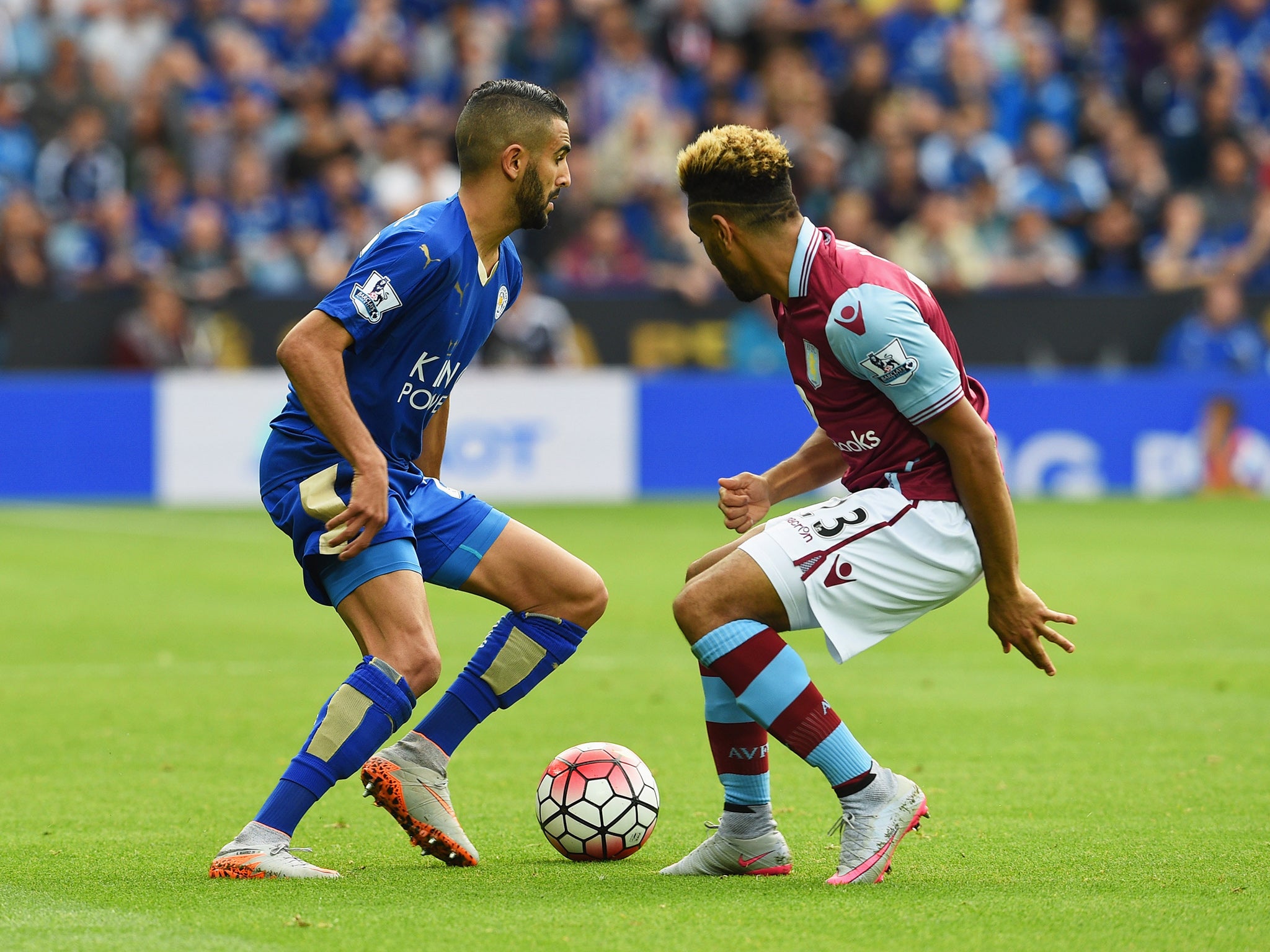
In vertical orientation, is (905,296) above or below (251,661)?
above

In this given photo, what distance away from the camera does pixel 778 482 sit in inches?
205

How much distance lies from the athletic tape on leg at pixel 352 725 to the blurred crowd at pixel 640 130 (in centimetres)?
1242

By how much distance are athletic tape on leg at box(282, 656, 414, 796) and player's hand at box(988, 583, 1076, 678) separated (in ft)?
5.14

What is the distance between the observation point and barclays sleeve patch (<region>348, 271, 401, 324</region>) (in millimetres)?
4715

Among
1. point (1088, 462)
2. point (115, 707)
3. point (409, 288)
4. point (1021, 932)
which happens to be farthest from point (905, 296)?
point (1088, 462)

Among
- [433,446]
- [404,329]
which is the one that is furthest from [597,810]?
[404,329]

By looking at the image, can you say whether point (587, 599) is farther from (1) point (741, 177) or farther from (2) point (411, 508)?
(1) point (741, 177)

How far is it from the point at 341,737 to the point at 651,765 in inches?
77.1

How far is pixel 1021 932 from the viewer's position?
405cm

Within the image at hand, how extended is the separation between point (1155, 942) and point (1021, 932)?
291 mm

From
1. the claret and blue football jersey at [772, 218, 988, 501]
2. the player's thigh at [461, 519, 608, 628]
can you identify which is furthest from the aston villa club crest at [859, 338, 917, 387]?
the player's thigh at [461, 519, 608, 628]

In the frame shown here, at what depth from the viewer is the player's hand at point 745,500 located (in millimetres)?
5121

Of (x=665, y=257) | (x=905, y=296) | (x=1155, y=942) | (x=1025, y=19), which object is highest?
(x=1025, y=19)

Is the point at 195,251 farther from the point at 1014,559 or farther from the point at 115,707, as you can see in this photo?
the point at 1014,559
